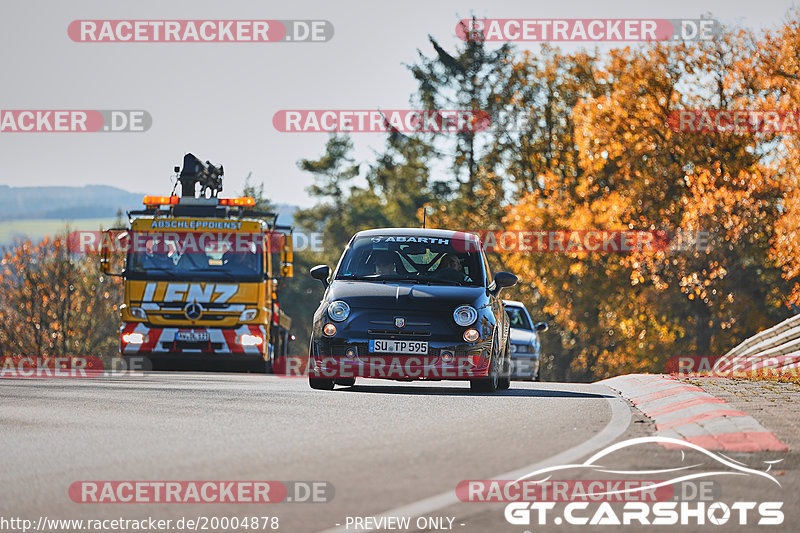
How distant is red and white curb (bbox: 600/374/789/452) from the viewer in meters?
8.83

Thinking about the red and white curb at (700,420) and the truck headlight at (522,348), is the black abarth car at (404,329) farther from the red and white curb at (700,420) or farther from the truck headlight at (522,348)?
the truck headlight at (522,348)

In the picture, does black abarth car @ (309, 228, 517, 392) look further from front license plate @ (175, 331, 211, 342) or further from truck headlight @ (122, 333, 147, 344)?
truck headlight @ (122, 333, 147, 344)

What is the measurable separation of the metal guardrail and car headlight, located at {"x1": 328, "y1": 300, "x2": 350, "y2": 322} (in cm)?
770

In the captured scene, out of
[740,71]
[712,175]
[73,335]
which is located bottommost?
[73,335]

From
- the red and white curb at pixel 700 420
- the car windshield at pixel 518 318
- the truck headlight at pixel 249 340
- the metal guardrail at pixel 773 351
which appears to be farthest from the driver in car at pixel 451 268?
the car windshield at pixel 518 318

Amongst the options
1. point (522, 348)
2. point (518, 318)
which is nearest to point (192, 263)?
point (522, 348)

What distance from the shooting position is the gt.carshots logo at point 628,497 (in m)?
6.24

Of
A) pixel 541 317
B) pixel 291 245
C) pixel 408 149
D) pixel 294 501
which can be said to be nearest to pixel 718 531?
pixel 294 501

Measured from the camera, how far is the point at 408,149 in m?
65.3

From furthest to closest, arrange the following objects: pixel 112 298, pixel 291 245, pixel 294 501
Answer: pixel 112 298 → pixel 291 245 → pixel 294 501

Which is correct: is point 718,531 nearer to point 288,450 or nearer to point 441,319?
point 288,450

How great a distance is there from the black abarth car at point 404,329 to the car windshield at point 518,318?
38.4 feet

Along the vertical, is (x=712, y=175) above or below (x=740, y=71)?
below

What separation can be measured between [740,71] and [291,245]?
70.9 feet
